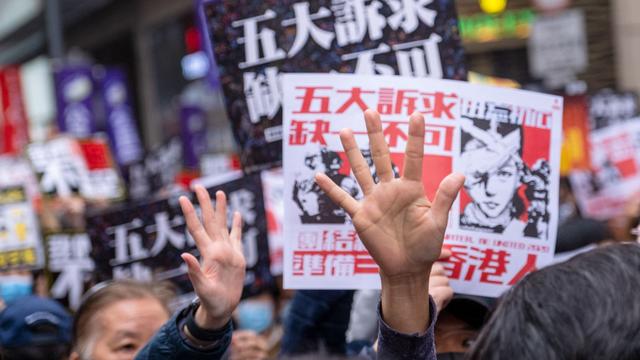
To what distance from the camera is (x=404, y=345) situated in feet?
6.49

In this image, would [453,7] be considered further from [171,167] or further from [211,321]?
[171,167]

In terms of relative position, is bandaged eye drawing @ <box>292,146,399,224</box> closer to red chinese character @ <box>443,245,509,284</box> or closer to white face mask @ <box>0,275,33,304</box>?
red chinese character @ <box>443,245,509,284</box>

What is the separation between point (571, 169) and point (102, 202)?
11.0 ft

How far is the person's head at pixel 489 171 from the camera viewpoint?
111 inches

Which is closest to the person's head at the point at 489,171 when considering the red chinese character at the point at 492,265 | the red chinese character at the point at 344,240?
the red chinese character at the point at 492,265

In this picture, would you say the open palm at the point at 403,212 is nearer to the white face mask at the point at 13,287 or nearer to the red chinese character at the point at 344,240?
the red chinese character at the point at 344,240

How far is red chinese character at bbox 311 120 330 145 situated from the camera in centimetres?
285

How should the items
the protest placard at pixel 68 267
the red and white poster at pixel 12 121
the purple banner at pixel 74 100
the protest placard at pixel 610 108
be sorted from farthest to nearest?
the purple banner at pixel 74 100
the red and white poster at pixel 12 121
the protest placard at pixel 610 108
the protest placard at pixel 68 267

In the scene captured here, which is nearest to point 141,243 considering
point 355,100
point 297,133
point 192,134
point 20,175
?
point 297,133

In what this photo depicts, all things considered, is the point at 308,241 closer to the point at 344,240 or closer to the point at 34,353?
the point at 344,240

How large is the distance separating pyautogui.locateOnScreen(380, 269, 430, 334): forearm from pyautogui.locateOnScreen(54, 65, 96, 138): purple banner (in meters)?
9.83

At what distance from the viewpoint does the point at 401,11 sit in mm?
3238

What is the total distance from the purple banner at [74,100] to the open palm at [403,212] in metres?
9.75

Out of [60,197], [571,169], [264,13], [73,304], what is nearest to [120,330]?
[264,13]
